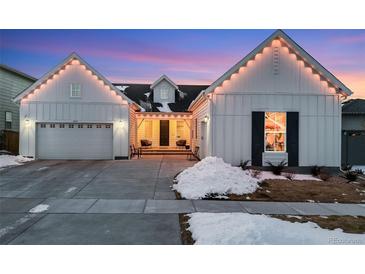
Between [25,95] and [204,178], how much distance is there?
44.0 ft

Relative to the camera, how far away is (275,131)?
571 inches

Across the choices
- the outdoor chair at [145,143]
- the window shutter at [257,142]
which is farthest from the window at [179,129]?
the window shutter at [257,142]

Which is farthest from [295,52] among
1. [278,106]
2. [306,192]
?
[306,192]

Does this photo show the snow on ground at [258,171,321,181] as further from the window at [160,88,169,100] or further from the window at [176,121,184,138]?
the window at [160,88,169,100]

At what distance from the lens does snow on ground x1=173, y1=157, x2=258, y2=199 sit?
9.48 meters

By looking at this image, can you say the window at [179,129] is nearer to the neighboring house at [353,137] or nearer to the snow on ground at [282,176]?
the snow on ground at [282,176]

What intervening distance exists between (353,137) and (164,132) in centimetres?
1355

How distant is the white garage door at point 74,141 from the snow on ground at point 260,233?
1316 cm

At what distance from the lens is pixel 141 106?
23016mm

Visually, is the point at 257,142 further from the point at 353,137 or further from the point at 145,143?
the point at 145,143

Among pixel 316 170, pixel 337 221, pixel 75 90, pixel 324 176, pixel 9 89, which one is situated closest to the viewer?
pixel 337 221

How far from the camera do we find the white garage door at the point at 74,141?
60.2ft

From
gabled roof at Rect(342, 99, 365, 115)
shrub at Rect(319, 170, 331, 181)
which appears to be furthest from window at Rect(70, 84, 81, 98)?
gabled roof at Rect(342, 99, 365, 115)

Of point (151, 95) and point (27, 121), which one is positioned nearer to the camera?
point (27, 121)
